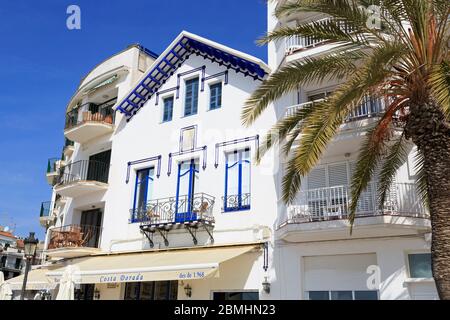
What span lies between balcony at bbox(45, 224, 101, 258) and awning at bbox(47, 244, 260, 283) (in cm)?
157

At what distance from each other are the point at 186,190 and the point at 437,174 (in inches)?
478

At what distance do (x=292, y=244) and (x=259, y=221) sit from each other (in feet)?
5.77

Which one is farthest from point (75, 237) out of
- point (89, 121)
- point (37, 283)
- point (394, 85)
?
point (394, 85)

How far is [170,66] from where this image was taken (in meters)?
23.2

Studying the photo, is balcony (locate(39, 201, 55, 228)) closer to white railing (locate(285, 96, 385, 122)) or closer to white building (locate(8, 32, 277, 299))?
white building (locate(8, 32, 277, 299))

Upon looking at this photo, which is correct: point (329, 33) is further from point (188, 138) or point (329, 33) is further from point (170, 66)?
point (170, 66)

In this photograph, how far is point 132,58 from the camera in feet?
83.8

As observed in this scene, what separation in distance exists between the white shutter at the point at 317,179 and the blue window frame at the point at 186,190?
499cm

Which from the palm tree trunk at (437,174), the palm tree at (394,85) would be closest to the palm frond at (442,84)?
the palm tree at (394,85)

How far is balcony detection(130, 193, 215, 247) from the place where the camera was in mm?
18859

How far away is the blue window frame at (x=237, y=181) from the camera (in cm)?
1852
